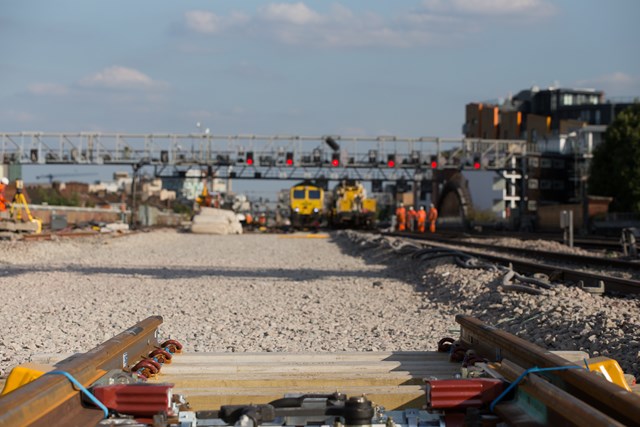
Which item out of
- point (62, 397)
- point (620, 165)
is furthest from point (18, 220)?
point (620, 165)

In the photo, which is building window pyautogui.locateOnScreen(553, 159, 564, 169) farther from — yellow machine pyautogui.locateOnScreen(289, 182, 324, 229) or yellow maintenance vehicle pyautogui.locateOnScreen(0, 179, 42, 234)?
yellow maintenance vehicle pyautogui.locateOnScreen(0, 179, 42, 234)

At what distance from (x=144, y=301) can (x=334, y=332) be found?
417 centimetres

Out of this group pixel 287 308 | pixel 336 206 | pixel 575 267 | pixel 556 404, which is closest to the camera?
pixel 556 404

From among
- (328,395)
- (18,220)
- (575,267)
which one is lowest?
(575,267)

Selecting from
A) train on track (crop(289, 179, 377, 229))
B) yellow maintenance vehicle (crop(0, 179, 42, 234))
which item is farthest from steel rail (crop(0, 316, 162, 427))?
train on track (crop(289, 179, 377, 229))

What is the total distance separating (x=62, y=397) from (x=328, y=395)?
114cm

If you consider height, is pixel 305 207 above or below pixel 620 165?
below

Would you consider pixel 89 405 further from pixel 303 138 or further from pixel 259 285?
pixel 303 138

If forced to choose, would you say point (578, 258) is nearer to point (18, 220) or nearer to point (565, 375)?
point (565, 375)

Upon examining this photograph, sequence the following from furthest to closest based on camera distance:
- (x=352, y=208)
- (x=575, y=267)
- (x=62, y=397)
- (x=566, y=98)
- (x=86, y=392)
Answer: (x=566, y=98) → (x=352, y=208) → (x=575, y=267) → (x=86, y=392) → (x=62, y=397)

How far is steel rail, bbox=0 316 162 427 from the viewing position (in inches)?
116

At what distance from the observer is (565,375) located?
3559mm

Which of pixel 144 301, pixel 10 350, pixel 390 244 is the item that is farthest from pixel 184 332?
pixel 390 244

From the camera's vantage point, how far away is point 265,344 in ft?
28.2
